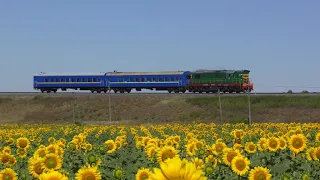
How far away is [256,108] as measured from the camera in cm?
5050

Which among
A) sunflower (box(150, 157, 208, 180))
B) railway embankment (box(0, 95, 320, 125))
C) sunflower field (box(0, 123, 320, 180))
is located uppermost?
sunflower (box(150, 157, 208, 180))

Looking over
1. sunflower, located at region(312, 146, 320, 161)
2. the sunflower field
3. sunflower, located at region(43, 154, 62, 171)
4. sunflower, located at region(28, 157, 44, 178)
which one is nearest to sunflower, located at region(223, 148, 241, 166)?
the sunflower field

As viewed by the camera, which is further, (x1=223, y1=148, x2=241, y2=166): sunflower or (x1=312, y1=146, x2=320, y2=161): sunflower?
(x1=312, y1=146, x2=320, y2=161): sunflower

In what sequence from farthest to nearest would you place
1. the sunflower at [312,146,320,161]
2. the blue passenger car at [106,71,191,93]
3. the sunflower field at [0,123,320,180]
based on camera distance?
the blue passenger car at [106,71,191,93] < the sunflower at [312,146,320,161] < the sunflower field at [0,123,320,180]

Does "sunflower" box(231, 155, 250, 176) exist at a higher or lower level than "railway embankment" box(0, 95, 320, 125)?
higher

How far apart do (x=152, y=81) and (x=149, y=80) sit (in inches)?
14.1

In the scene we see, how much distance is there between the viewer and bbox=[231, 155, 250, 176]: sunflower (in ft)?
17.1

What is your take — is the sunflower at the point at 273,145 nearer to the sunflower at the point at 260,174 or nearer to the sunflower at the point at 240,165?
the sunflower at the point at 240,165

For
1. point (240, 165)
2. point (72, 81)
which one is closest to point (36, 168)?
point (240, 165)

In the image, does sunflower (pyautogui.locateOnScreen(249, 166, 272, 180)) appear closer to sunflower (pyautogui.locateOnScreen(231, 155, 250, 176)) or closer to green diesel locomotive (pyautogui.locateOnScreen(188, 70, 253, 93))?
sunflower (pyautogui.locateOnScreen(231, 155, 250, 176))

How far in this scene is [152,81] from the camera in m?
59.9

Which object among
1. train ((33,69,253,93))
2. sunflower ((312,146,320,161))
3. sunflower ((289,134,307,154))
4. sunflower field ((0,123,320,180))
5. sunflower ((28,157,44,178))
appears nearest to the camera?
sunflower field ((0,123,320,180))

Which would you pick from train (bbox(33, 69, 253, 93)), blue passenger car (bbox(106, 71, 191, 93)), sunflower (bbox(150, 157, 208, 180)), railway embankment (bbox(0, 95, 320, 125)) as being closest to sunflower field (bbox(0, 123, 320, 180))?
sunflower (bbox(150, 157, 208, 180))

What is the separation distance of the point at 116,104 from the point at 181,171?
179 ft
